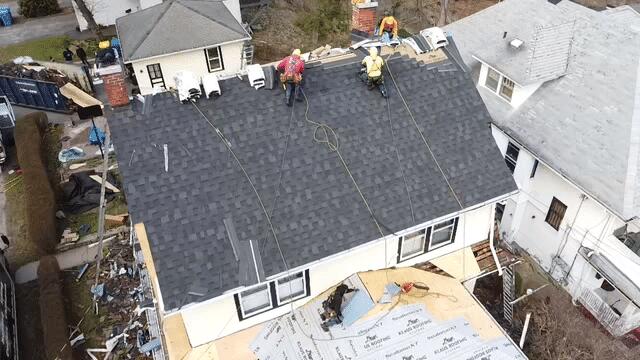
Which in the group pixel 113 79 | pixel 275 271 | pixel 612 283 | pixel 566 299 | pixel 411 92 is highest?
pixel 113 79

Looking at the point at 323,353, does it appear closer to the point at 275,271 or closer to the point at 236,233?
the point at 275,271

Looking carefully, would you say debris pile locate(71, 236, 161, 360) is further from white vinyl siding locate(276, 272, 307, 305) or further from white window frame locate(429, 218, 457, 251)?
white window frame locate(429, 218, 457, 251)

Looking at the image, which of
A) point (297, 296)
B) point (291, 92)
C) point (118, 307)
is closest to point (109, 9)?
point (118, 307)

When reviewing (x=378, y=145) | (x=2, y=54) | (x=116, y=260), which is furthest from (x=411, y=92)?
A: (x=2, y=54)

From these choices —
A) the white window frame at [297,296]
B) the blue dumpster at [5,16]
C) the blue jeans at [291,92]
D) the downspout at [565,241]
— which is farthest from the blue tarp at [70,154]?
the downspout at [565,241]

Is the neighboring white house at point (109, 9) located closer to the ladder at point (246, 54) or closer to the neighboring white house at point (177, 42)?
the neighboring white house at point (177, 42)

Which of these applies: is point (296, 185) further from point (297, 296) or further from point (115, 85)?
point (115, 85)
